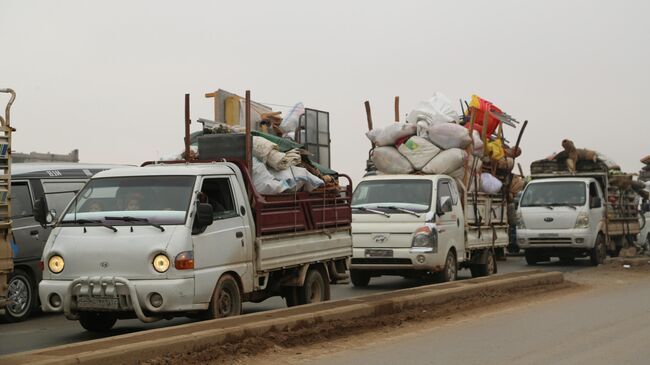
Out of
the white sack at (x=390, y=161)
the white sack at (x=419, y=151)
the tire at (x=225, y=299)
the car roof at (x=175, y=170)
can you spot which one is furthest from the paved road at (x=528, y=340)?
the white sack at (x=390, y=161)

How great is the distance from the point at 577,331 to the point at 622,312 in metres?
2.30

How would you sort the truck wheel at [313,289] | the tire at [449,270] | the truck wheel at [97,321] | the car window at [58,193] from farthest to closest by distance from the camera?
the tire at [449,270]
the car window at [58,193]
the truck wheel at [313,289]
the truck wheel at [97,321]

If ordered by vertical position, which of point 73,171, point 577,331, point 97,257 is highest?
point 73,171

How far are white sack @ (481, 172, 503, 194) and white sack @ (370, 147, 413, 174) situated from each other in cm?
218

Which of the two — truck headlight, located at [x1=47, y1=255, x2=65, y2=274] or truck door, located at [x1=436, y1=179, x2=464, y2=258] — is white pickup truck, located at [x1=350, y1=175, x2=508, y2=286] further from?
truck headlight, located at [x1=47, y1=255, x2=65, y2=274]

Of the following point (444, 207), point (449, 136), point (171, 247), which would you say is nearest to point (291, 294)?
point (171, 247)

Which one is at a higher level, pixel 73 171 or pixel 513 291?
pixel 73 171

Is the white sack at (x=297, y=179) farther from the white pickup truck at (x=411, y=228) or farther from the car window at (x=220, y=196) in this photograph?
the white pickup truck at (x=411, y=228)

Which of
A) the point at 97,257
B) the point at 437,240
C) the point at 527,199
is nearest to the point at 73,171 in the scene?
the point at 97,257

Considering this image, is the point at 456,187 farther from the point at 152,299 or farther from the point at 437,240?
the point at 152,299

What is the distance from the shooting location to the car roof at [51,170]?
549 inches

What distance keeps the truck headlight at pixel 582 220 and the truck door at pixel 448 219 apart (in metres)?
6.37

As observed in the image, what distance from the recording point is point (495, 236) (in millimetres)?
19922

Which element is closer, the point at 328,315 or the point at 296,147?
the point at 328,315
